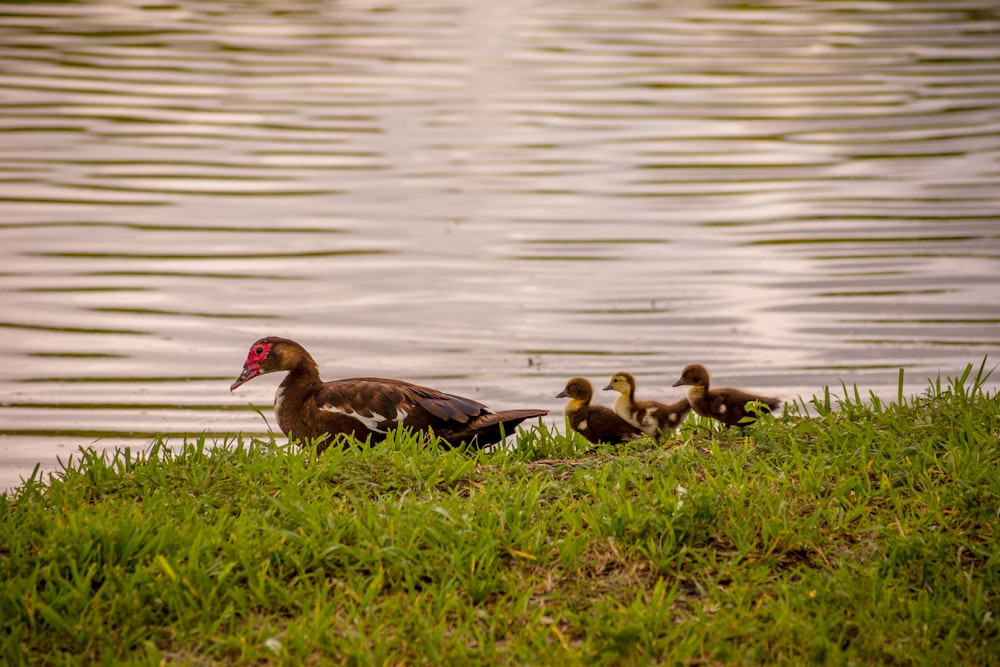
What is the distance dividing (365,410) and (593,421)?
1469 millimetres

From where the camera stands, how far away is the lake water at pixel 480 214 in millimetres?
10836

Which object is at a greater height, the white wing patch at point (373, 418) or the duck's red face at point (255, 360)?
the duck's red face at point (255, 360)

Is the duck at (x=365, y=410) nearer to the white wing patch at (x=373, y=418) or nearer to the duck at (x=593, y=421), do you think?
the white wing patch at (x=373, y=418)

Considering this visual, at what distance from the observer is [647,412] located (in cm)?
810

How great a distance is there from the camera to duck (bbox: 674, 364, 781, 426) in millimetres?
7852

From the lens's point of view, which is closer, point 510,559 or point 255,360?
point 510,559

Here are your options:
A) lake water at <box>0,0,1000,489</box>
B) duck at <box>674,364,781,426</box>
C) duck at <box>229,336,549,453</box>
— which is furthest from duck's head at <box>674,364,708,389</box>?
lake water at <box>0,0,1000,489</box>

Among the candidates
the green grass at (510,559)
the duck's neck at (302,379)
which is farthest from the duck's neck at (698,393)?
the duck's neck at (302,379)

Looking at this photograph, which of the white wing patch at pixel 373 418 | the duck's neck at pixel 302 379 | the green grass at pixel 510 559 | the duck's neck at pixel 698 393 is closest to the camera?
the green grass at pixel 510 559

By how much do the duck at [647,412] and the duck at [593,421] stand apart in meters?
0.05

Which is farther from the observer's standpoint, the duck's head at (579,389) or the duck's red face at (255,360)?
the duck's head at (579,389)

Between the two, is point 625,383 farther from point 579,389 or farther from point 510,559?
point 510,559

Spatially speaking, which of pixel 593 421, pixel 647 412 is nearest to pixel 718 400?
pixel 647 412

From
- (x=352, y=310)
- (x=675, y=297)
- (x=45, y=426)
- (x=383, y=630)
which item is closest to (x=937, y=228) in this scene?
(x=675, y=297)
